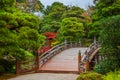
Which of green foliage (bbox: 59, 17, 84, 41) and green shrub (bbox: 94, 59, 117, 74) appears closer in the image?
green shrub (bbox: 94, 59, 117, 74)

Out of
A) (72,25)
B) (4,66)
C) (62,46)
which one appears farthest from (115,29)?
(72,25)

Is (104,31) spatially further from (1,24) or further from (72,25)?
(72,25)

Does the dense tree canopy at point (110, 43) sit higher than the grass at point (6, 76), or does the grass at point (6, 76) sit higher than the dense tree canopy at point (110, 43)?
the dense tree canopy at point (110, 43)

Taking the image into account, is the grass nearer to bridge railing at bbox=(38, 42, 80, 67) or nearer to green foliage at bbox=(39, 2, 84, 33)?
bridge railing at bbox=(38, 42, 80, 67)

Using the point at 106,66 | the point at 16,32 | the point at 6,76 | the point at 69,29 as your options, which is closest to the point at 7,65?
the point at 6,76

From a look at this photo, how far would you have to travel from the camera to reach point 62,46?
2998 centimetres

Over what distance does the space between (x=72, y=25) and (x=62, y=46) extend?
739 centimetres

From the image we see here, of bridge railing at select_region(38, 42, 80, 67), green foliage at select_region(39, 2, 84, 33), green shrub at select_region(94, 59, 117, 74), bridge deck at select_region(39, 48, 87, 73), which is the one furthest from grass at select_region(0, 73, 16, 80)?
green foliage at select_region(39, 2, 84, 33)

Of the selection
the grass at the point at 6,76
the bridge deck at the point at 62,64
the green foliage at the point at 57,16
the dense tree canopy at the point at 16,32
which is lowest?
the grass at the point at 6,76

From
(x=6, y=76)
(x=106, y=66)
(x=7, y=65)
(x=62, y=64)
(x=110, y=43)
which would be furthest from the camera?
(x=62, y=64)

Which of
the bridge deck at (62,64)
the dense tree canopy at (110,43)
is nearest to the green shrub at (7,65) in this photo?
the bridge deck at (62,64)

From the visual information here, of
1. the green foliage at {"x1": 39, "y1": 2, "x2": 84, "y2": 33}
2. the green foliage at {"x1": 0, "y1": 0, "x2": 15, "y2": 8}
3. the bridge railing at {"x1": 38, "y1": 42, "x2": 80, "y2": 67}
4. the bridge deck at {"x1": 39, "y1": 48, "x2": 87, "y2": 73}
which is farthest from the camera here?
the green foliage at {"x1": 39, "y1": 2, "x2": 84, "y2": 33}

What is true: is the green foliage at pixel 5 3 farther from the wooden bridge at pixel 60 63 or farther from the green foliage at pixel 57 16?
the green foliage at pixel 57 16

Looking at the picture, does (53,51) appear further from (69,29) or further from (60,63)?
(69,29)
